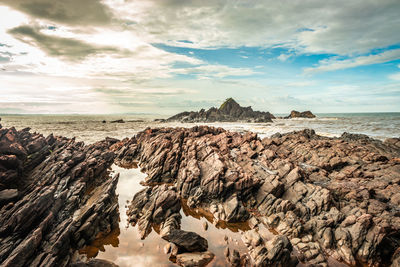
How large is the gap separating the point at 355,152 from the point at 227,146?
17650mm

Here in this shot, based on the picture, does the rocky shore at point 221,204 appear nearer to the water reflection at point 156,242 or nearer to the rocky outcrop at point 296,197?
the rocky outcrop at point 296,197

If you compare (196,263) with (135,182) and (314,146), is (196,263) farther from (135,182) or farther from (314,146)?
(314,146)

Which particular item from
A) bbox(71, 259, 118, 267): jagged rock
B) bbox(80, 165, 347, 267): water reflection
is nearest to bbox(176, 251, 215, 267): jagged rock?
bbox(80, 165, 347, 267): water reflection

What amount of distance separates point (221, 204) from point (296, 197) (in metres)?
7.04

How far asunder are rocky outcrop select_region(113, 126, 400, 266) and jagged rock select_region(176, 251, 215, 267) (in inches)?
111

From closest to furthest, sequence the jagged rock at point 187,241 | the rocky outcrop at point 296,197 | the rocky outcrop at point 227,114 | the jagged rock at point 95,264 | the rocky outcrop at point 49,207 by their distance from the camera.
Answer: the jagged rock at point 95,264 → the rocky outcrop at point 49,207 → the jagged rock at point 187,241 → the rocky outcrop at point 296,197 → the rocky outcrop at point 227,114

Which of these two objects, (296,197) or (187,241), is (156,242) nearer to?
(187,241)

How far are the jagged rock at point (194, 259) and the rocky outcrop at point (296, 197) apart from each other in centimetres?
281

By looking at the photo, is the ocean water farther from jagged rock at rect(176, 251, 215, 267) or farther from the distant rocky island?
jagged rock at rect(176, 251, 215, 267)

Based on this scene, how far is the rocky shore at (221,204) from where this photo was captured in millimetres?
12094

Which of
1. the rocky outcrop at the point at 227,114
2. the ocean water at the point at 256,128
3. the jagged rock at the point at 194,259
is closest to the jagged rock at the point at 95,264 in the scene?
the jagged rock at the point at 194,259

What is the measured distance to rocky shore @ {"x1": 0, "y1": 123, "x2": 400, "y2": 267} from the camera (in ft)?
39.7

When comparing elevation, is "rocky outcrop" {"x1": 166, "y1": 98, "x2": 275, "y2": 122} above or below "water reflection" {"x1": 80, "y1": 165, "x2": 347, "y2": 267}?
above

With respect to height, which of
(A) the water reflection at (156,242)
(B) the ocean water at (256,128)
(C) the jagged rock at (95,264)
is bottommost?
(A) the water reflection at (156,242)
